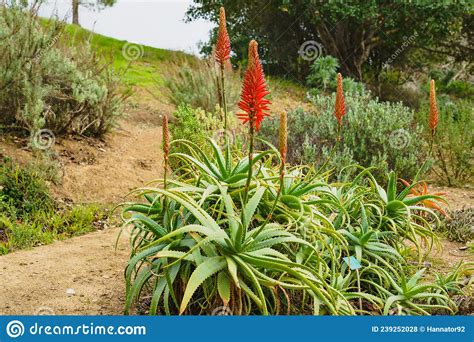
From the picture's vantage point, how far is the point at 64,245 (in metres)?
4.70

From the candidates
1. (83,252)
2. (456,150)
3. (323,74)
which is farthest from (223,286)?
(323,74)

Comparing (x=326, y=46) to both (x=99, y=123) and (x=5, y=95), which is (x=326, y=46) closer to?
(x=99, y=123)

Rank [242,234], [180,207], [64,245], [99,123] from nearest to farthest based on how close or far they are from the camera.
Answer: [242,234] → [180,207] → [64,245] → [99,123]

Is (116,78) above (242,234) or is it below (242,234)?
above

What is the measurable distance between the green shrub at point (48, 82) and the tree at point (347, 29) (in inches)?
264

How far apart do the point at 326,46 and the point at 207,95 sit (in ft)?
21.6

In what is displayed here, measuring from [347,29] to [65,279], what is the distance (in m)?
12.5

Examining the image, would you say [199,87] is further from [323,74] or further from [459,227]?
[459,227]

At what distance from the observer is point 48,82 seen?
7230 millimetres

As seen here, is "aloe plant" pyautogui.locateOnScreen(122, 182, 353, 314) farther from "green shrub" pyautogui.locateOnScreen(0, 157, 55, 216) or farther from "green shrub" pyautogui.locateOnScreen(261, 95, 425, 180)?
"green shrub" pyautogui.locateOnScreen(261, 95, 425, 180)

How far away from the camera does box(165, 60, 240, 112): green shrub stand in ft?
31.1

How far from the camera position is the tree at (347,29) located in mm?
13180

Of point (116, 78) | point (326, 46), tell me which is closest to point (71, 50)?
Answer: point (116, 78)

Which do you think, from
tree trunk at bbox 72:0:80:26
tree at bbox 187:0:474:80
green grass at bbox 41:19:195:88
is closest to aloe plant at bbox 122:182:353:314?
green grass at bbox 41:19:195:88
